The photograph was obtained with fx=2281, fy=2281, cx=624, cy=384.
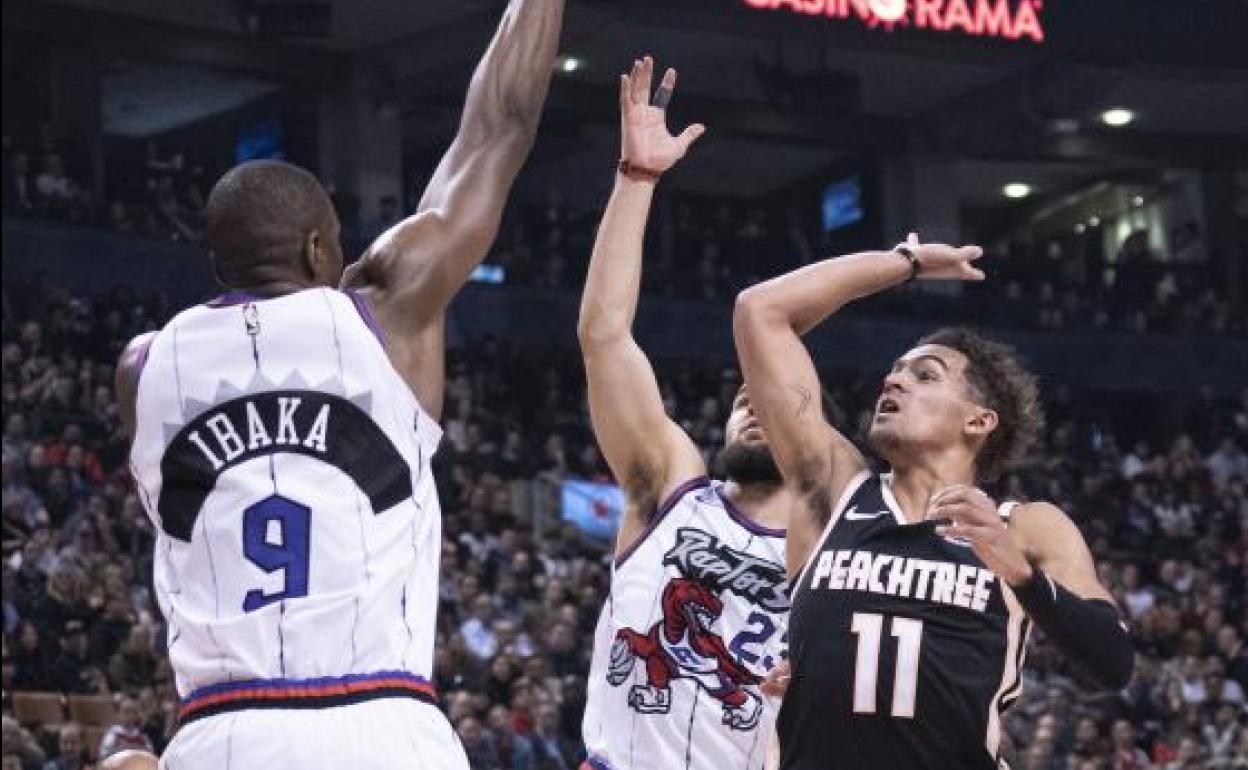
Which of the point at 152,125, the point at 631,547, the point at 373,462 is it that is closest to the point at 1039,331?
the point at 152,125

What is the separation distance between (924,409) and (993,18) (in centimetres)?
2491

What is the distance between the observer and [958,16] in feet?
97.5

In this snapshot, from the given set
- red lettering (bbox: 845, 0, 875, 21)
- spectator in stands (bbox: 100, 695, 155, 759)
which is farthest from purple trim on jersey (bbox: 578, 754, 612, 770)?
red lettering (bbox: 845, 0, 875, 21)

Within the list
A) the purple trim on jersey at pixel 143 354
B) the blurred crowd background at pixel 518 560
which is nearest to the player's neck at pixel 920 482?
the purple trim on jersey at pixel 143 354

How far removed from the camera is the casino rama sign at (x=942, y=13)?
29.0 metres

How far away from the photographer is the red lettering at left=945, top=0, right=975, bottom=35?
2966cm

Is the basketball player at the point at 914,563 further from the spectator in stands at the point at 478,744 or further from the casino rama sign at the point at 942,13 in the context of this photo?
the casino rama sign at the point at 942,13

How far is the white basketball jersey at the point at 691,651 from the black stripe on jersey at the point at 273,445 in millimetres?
2339

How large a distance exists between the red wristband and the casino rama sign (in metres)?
22.5

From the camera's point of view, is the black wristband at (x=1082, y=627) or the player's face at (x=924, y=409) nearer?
the black wristband at (x=1082, y=627)

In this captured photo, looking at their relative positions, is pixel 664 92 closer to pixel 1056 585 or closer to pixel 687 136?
pixel 687 136

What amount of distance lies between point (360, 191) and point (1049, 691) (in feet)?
44.1

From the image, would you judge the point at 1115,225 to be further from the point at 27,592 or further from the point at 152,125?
the point at 27,592

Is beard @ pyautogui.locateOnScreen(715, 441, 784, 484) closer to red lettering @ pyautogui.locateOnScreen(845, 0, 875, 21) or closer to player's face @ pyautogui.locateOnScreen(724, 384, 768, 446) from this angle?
player's face @ pyautogui.locateOnScreen(724, 384, 768, 446)
